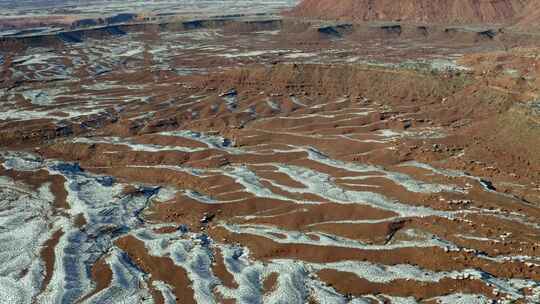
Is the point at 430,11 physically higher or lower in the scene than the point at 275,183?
higher

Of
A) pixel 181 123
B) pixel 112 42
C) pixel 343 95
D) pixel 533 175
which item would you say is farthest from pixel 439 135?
pixel 112 42

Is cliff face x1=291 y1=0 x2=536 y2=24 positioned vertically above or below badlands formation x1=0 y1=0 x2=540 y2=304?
above

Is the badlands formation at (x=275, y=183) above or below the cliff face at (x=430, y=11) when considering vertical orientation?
below

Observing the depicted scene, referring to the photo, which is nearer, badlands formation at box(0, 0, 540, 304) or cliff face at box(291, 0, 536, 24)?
badlands formation at box(0, 0, 540, 304)

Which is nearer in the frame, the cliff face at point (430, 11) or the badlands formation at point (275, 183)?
the badlands formation at point (275, 183)

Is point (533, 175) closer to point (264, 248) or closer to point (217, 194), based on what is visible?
point (264, 248)
